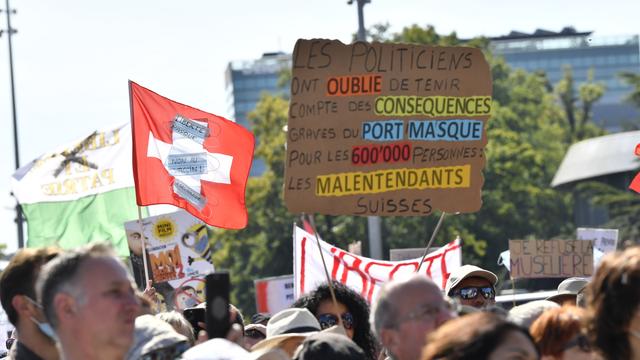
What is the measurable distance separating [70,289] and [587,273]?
377 inches

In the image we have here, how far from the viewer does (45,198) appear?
14.7 meters

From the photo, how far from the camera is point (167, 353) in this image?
16.6ft

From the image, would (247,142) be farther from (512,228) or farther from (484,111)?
(512,228)

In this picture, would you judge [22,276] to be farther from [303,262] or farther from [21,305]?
[303,262]

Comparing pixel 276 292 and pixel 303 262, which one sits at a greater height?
pixel 303 262

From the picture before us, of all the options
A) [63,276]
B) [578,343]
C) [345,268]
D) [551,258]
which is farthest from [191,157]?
[63,276]

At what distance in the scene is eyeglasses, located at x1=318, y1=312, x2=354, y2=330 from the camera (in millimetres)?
7680

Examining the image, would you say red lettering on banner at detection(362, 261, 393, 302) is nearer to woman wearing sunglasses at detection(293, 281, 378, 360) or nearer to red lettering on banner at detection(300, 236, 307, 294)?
red lettering on banner at detection(300, 236, 307, 294)

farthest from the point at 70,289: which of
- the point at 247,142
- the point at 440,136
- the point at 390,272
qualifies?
the point at 247,142

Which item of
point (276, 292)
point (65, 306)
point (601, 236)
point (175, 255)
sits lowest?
point (276, 292)

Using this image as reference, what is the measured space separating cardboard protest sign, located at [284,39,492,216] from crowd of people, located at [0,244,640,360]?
1.91 metres

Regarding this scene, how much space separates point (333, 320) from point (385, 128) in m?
1.22

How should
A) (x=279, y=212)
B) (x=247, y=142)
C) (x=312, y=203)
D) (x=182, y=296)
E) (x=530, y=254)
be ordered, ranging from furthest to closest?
(x=279, y=212) < (x=530, y=254) < (x=182, y=296) < (x=247, y=142) < (x=312, y=203)

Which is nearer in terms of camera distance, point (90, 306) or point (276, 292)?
point (90, 306)
